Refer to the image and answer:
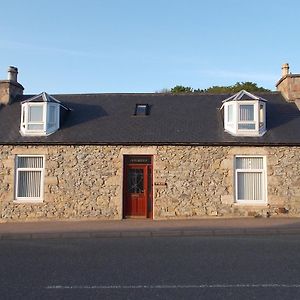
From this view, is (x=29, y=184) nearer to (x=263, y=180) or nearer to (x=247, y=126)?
(x=247, y=126)

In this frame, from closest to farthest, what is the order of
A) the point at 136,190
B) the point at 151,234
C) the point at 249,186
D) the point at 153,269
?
the point at 153,269
the point at 151,234
the point at 249,186
the point at 136,190

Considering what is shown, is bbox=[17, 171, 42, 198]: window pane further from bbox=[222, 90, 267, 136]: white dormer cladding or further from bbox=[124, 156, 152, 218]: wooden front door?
bbox=[222, 90, 267, 136]: white dormer cladding

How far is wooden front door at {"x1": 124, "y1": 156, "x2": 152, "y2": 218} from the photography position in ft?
57.4

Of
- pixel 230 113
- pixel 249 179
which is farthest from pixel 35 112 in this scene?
pixel 249 179

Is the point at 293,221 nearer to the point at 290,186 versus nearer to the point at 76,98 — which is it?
the point at 290,186

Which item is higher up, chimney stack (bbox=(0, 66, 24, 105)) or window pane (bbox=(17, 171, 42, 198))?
chimney stack (bbox=(0, 66, 24, 105))

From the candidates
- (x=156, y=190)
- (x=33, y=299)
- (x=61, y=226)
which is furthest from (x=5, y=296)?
(x=156, y=190)

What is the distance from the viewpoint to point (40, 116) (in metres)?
18.4

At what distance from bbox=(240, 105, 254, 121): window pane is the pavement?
Result: 4.33 meters

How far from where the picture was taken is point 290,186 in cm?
1708

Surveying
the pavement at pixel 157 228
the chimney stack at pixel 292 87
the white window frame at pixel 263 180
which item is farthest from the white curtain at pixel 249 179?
the chimney stack at pixel 292 87

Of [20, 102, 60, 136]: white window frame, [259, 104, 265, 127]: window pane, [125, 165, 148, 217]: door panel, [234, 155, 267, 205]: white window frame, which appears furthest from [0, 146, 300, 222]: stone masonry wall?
[259, 104, 265, 127]: window pane

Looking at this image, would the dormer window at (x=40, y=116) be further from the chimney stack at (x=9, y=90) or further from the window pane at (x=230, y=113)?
the window pane at (x=230, y=113)

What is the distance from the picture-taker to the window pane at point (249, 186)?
56.6 feet
